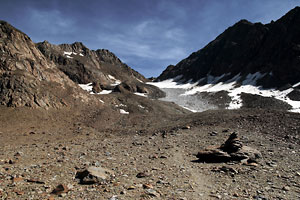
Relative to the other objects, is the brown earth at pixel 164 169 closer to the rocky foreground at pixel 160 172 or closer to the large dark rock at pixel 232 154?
the rocky foreground at pixel 160 172

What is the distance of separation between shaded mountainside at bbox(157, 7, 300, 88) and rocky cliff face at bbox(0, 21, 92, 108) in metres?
81.4

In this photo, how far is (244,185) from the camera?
7.50 m

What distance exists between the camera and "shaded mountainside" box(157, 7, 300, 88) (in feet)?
259

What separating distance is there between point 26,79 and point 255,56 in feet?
397

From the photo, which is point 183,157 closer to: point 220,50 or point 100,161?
point 100,161

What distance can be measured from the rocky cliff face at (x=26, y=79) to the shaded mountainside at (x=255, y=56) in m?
81.4

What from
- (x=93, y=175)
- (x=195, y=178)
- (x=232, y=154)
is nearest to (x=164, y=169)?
(x=195, y=178)

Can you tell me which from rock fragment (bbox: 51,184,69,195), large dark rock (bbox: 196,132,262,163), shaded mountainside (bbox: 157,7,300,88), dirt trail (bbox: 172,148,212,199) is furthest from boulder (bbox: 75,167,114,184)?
shaded mountainside (bbox: 157,7,300,88)

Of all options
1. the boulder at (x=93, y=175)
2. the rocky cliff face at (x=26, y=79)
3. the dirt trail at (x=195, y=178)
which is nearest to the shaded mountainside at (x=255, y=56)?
the dirt trail at (x=195, y=178)

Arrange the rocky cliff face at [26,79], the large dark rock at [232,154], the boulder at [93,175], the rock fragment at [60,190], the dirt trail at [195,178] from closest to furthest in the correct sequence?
1. the rock fragment at [60,190]
2. the dirt trail at [195,178]
3. the boulder at [93,175]
4. the large dark rock at [232,154]
5. the rocky cliff face at [26,79]

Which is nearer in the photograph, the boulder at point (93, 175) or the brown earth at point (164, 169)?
the brown earth at point (164, 169)

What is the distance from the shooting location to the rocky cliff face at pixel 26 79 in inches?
978

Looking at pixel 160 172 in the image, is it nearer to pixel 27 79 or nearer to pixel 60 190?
pixel 60 190

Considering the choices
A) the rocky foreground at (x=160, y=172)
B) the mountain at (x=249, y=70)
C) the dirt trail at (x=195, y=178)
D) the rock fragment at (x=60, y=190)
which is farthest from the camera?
the mountain at (x=249, y=70)
